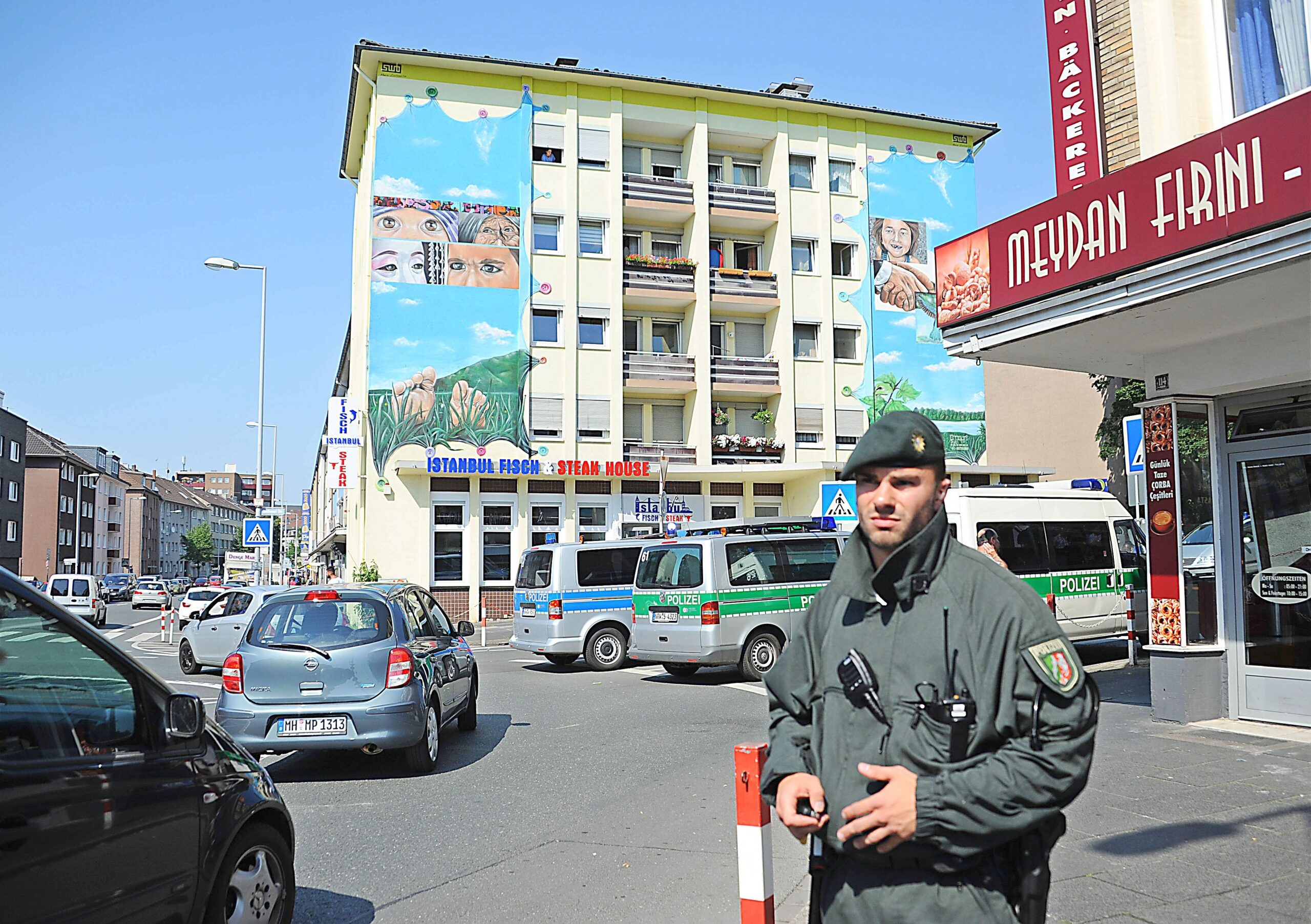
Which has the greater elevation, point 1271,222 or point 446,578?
point 1271,222

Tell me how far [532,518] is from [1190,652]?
23.1 metres

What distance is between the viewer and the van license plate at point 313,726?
27.8 feet

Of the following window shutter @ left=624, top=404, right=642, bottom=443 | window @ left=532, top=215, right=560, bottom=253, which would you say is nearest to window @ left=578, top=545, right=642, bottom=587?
window shutter @ left=624, top=404, right=642, bottom=443

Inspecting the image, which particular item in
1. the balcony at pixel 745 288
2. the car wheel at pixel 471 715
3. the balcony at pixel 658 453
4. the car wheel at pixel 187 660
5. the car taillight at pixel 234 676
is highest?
the balcony at pixel 745 288

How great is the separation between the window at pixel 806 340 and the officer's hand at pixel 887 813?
32.4 meters

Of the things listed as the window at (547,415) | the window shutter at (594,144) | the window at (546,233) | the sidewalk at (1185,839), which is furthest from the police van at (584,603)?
the window shutter at (594,144)

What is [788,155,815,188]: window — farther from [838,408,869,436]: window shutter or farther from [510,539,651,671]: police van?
[510,539,651,671]: police van

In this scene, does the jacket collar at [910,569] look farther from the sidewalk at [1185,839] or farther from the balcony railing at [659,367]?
the balcony railing at [659,367]

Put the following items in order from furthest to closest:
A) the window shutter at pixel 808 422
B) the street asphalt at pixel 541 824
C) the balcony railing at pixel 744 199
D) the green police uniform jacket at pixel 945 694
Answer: the balcony railing at pixel 744 199 < the window shutter at pixel 808 422 < the street asphalt at pixel 541 824 < the green police uniform jacket at pixel 945 694

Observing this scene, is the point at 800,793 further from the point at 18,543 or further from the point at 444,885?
the point at 18,543

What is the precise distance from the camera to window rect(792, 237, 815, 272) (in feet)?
114

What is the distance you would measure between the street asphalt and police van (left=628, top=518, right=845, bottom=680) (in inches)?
86.3

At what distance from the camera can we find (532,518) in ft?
102

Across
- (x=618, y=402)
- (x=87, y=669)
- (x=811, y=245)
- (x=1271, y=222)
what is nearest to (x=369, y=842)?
(x=87, y=669)
